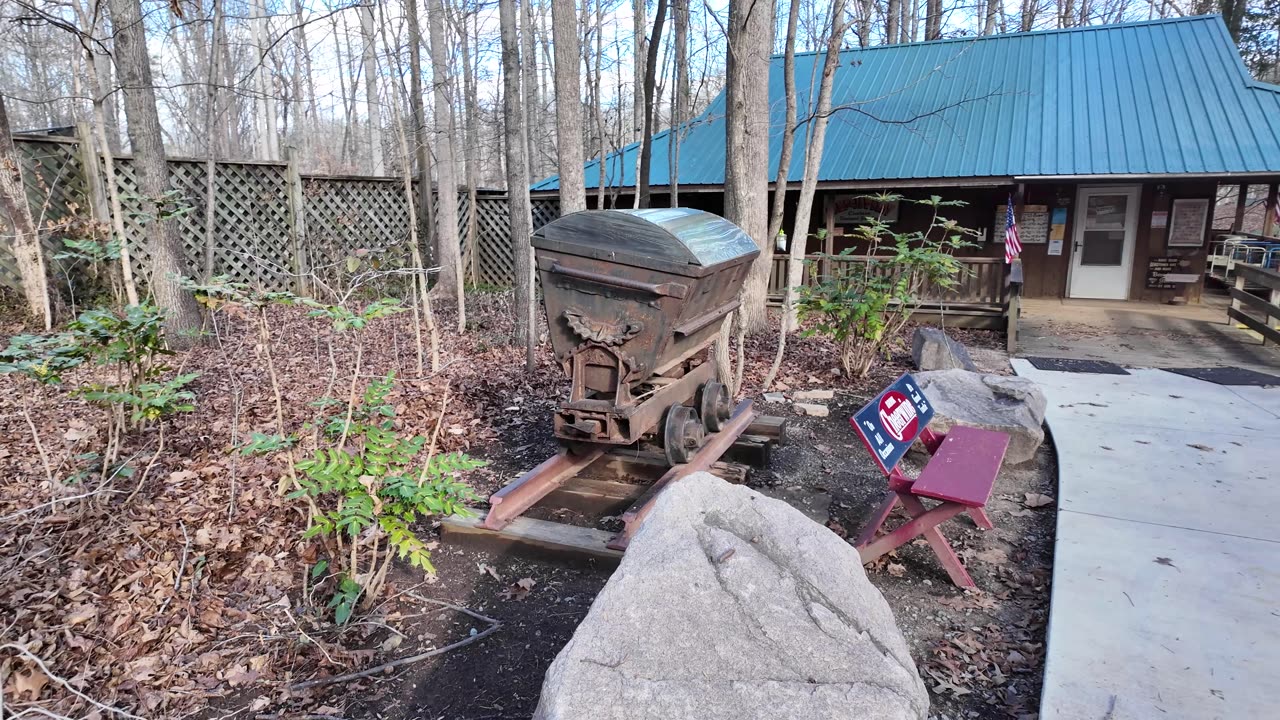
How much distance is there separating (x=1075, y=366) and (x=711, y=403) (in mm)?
5526

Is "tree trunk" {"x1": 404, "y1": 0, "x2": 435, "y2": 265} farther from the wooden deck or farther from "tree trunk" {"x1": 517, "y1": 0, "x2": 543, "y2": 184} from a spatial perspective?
the wooden deck

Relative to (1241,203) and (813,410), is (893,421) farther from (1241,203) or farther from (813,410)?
(1241,203)

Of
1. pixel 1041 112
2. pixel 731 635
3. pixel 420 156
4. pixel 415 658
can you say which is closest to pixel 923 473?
pixel 731 635

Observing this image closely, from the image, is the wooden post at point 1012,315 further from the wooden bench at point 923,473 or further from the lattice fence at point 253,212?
the lattice fence at point 253,212

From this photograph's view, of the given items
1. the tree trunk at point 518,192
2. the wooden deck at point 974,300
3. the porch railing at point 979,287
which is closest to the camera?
the tree trunk at point 518,192

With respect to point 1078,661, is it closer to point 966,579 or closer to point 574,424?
point 966,579

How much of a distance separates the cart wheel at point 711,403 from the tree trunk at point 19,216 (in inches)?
279

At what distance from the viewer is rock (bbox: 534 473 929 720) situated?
5.90 feet

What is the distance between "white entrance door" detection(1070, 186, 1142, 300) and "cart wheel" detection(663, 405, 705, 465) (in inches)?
465

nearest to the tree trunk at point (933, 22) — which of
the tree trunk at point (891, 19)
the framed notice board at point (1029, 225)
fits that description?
the tree trunk at point (891, 19)

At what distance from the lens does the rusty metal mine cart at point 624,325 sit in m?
4.04

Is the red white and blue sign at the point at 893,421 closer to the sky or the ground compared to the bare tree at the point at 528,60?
closer to the ground

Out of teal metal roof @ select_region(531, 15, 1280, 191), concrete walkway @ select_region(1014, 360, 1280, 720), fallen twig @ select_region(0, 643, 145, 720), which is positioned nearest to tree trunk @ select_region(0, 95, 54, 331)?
fallen twig @ select_region(0, 643, 145, 720)

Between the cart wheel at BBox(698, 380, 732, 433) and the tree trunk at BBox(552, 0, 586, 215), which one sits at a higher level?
the tree trunk at BBox(552, 0, 586, 215)
